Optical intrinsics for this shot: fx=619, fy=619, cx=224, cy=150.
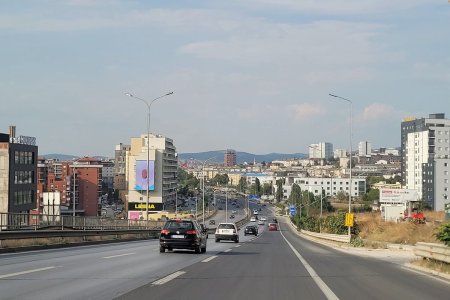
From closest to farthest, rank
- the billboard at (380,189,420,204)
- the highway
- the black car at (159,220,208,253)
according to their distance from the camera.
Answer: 1. the highway
2. the black car at (159,220,208,253)
3. the billboard at (380,189,420,204)

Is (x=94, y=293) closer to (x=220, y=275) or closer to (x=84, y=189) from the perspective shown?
(x=220, y=275)

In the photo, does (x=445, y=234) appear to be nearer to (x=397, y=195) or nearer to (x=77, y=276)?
(x=77, y=276)

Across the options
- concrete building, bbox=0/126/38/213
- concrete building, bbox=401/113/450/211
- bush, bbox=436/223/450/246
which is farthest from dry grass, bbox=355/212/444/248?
concrete building, bbox=401/113/450/211

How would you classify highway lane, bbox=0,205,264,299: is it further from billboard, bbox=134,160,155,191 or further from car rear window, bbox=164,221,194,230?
billboard, bbox=134,160,155,191

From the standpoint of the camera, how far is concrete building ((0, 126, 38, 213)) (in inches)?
3748

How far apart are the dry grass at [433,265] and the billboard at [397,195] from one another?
214 feet

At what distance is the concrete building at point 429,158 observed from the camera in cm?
15212

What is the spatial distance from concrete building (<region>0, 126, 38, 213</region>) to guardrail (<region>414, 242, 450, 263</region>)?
78.5m

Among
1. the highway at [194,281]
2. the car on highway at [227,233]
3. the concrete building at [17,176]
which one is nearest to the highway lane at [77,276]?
the highway at [194,281]

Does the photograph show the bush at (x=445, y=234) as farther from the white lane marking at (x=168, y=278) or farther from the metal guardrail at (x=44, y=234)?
the metal guardrail at (x=44, y=234)

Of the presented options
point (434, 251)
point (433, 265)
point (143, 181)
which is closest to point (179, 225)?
point (433, 265)

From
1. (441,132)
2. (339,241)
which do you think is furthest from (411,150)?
(339,241)

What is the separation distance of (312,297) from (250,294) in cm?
131

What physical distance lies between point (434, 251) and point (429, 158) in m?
151
